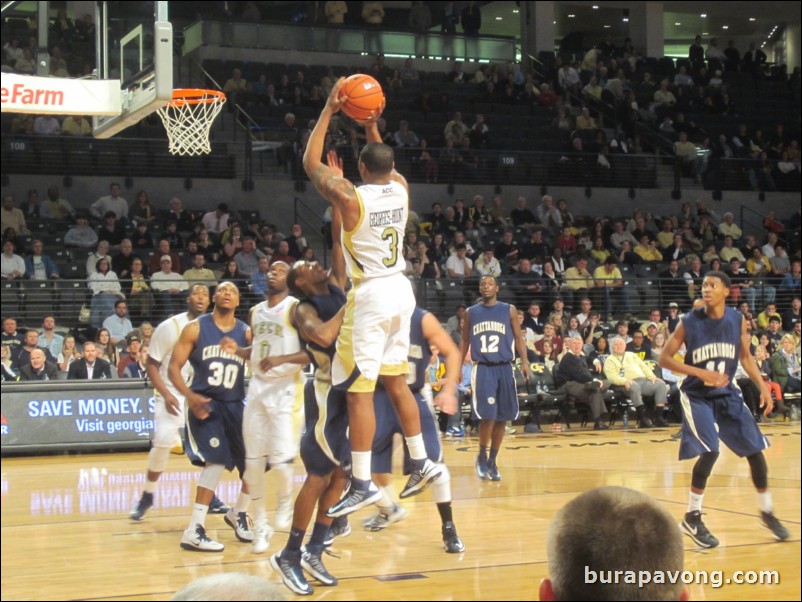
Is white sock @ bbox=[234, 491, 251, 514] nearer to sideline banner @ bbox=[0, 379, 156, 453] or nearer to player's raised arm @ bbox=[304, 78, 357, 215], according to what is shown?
player's raised arm @ bbox=[304, 78, 357, 215]

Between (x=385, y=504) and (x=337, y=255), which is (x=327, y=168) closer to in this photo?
(x=337, y=255)

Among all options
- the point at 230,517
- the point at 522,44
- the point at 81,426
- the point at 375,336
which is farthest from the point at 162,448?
the point at 522,44

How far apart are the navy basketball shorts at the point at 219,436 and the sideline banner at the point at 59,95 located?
2033 mm

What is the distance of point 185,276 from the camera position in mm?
16062

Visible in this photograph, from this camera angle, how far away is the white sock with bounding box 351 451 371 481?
580 cm

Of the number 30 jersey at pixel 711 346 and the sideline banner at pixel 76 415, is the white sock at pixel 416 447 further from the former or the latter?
the sideline banner at pixel 76 415

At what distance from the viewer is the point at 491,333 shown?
10.4 meters

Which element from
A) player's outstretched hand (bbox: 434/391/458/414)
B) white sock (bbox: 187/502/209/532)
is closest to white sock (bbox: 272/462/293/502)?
white sock (bbox: 187/502/209/532)

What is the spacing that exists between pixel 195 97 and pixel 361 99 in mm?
4453

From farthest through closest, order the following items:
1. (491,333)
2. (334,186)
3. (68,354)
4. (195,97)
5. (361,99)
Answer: (68,354) → (491,333) → (195,97) → (334,186) → (361,99)

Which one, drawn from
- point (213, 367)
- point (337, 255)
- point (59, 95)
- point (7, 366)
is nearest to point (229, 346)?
point (213, 367)

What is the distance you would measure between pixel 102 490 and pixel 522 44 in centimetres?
1889

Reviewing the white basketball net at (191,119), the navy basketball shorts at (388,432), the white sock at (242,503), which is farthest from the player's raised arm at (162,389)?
the white basketball net at (191,119)

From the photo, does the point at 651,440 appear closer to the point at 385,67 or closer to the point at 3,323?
the point at 3,323
